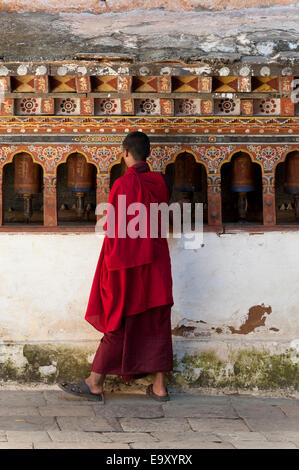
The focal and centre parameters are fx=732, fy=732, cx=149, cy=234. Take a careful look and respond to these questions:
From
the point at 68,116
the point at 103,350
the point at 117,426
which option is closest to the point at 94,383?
the point at 103,350

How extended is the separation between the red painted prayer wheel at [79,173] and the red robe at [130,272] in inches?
21.1

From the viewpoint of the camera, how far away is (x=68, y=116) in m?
4.71

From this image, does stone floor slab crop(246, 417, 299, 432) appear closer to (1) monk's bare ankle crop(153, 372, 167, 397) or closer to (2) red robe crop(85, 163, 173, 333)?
(1) monk's bare ankle crop(153, 372, 167, 397)

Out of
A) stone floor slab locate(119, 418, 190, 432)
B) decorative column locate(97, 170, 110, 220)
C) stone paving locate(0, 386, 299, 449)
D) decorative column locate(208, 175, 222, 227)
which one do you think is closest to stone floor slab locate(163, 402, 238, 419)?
stone paving locate(0, 386, 299, 449)

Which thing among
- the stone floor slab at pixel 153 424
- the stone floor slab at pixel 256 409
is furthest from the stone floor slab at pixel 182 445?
the stone floor slab at pixel 256 409

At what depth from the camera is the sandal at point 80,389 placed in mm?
4402

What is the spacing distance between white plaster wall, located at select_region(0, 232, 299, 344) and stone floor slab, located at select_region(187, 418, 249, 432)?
74cm

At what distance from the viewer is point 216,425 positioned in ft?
13.2

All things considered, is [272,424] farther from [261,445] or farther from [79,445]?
[79,445]

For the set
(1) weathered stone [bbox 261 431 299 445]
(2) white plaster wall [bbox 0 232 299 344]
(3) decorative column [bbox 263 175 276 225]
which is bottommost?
(1) weathered stone [bbox 261 431 299 445]

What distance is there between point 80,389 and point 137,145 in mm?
1515

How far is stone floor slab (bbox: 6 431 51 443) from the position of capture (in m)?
3.64

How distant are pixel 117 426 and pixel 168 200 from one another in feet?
4.56
